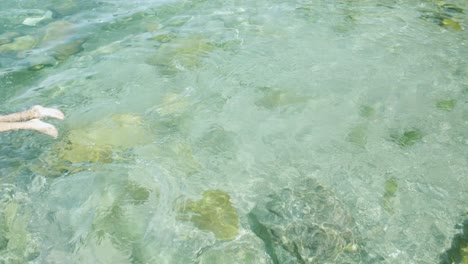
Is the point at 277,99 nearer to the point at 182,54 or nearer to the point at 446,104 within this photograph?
the point at 182,54

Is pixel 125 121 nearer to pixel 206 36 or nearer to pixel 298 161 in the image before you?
pixel 298 161

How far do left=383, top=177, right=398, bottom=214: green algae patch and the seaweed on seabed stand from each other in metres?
0.62

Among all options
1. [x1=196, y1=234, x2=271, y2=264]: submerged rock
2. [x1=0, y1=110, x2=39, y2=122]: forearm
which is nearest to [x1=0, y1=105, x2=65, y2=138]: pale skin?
[x1=0, y1=110, x2=39, y2=122]: forearm

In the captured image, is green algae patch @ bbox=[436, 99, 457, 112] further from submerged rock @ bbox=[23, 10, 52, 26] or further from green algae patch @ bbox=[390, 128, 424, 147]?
submerged rock @ bbox=[23, 10, 52, 26]

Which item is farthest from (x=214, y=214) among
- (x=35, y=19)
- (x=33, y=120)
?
(x=35, y=19)

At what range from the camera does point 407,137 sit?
477 cm

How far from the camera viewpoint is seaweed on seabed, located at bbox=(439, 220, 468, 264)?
3.23 metres

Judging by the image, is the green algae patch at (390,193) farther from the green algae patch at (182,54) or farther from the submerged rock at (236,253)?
the green algae patch at (182,54)

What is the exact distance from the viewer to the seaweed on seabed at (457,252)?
3.23m

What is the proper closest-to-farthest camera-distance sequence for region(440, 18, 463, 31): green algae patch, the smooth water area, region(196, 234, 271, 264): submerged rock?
region(196, 234, 271, 264): submerged rock → the smooth water area → region(440, 18, 463, 31): green algae patch

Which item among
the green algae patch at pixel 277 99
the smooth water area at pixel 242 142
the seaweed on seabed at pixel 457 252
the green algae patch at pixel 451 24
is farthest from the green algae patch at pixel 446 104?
Answer: the green algae patch at pixel 451 24

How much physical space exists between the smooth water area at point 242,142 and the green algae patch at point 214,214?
0.02m

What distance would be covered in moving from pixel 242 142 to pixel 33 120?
9.68 feet

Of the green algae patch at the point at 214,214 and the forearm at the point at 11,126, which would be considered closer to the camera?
the green algae patch at the point at 214,214
